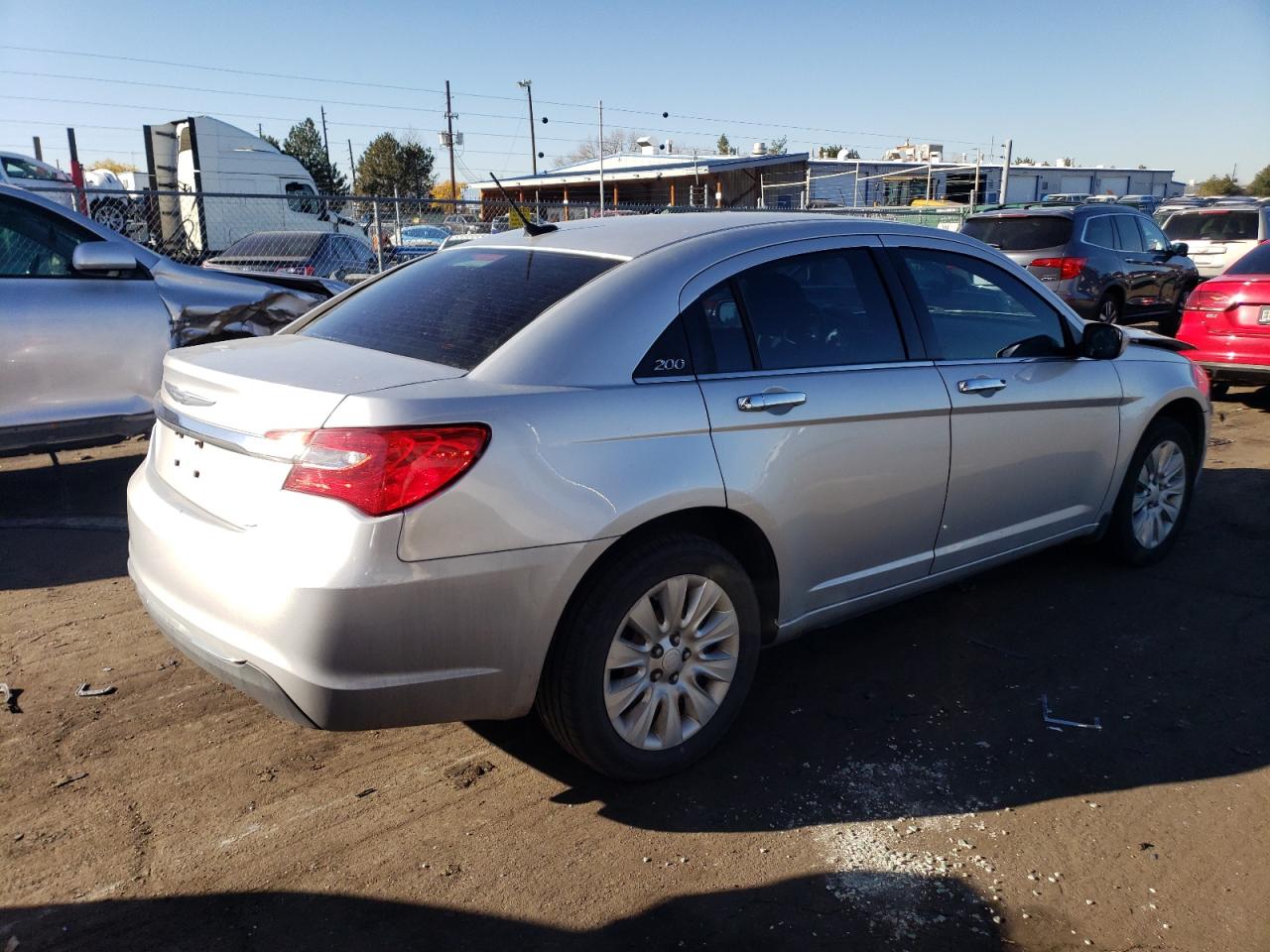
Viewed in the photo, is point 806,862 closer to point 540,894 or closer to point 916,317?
point 540,894

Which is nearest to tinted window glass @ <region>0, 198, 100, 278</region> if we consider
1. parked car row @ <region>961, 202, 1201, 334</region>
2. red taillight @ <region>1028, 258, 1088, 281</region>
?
parked car row @ <region>961, 202, 1201, 334</region>

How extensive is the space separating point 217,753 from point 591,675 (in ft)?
4.57

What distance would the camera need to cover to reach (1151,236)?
12875mm

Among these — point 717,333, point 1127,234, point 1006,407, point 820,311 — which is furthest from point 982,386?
point 1127,234

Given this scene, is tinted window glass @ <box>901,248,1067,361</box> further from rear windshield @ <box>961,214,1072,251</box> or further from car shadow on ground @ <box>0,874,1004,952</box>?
rear windshield @ <box>961,214,1072,251</box>

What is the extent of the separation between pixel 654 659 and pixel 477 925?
91 centimetres

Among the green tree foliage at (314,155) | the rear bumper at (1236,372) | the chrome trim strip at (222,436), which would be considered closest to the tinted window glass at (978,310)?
the chrome trim strip at (222,436)

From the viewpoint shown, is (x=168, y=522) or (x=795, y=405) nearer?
(x=168, y=522)

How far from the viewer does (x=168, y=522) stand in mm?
3072

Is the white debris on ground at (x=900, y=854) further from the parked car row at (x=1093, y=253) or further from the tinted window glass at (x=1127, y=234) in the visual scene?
the tinted window glass at (x=1127, y=234)

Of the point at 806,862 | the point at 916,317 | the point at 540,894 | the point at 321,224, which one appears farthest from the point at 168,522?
the point at 321,224

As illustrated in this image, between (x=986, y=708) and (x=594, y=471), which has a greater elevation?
(x=594, y=471)

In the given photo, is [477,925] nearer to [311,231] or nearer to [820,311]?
[820,311]

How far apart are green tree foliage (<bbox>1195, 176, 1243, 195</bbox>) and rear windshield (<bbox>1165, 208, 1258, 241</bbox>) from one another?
4409 cm
